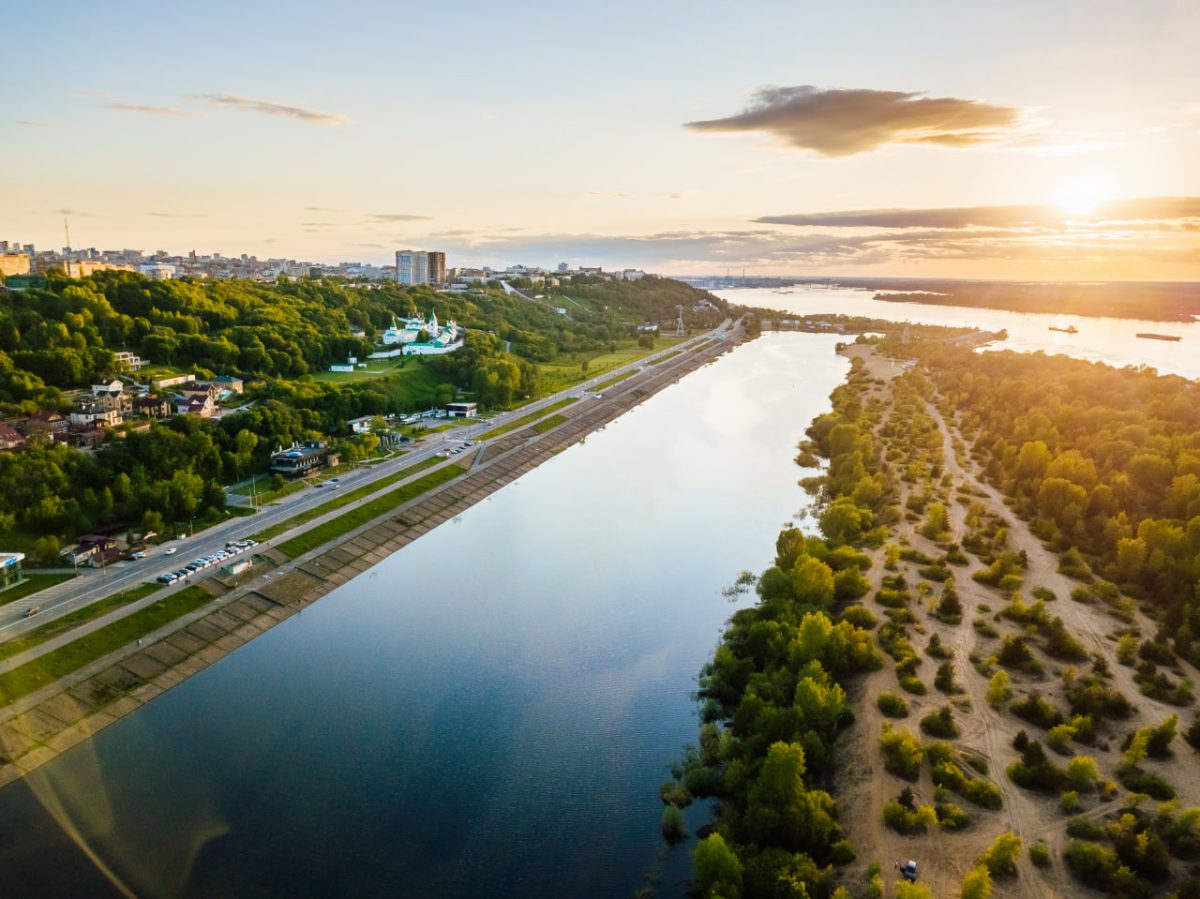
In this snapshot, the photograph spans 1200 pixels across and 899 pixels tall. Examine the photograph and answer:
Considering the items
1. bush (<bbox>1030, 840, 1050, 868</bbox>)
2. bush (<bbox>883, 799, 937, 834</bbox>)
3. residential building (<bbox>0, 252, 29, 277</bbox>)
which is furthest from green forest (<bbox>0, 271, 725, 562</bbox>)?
bush (<bbox>1030, 840, 1050, 868</bbox>)

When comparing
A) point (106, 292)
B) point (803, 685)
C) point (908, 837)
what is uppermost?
point (106, 292)

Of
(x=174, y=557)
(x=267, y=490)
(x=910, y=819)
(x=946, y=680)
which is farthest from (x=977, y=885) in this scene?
(x=267, y=490)

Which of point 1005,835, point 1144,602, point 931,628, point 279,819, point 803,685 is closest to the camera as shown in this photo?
point 1005,835

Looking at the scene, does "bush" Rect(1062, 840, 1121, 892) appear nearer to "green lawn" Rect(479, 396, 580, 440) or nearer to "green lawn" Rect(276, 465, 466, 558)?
"green lawn" Rect(276, 465, 466, 558)

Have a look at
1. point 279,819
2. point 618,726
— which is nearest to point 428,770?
point 279,819

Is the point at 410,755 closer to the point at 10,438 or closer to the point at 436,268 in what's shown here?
the point at 10,438

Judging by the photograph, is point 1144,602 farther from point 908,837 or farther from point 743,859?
point 743,859
